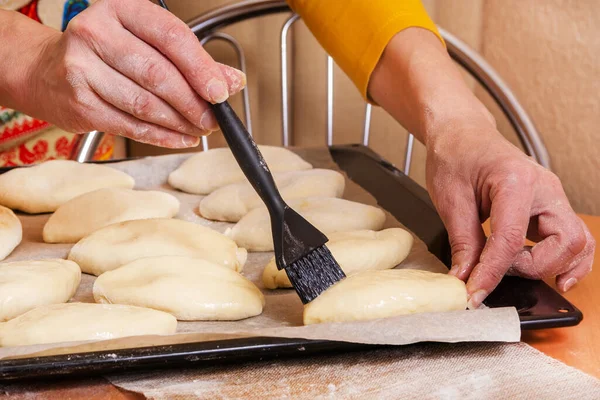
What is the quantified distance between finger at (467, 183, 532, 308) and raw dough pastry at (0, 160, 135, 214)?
2.14ft

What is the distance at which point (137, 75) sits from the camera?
0.73 m

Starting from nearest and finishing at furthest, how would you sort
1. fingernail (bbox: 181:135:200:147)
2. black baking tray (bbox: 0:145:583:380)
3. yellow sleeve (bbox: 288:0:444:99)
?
black baking tray (bbox: 0:145:583:380) < fingernail (bbox: 181:135:200:147) < yellow sleeve (bbox: 288:0:444:99)

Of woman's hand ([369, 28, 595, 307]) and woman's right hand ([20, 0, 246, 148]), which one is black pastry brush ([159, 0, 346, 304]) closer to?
woman's right hand ([20, 0, 246, 148])

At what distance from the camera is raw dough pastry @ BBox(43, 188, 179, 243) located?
38.0 inches

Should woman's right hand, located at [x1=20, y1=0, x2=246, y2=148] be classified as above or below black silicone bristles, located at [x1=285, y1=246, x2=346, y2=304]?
above

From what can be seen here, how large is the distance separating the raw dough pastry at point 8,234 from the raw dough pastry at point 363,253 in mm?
352

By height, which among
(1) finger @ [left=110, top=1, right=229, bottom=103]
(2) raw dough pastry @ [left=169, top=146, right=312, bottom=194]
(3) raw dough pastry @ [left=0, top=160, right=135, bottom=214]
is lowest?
(3) raw dough pastry @ [left=0, top=160, right=135, bottom=214]

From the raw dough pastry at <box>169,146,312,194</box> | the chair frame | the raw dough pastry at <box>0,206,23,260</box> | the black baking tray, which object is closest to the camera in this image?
the black baking tray

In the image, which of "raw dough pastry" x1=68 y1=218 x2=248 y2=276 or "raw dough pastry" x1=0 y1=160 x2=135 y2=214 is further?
"raw dough pastry" x1=0 y1=160 x2=135 y2=214

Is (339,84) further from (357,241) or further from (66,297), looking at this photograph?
(66,297)

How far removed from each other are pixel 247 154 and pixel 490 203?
0.29 m

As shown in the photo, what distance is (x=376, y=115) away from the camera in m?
1.86

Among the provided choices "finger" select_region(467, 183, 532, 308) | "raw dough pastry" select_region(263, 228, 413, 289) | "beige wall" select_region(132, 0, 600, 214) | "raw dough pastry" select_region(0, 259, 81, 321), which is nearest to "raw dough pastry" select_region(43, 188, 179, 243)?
"raw dough pastry" select_region(0, 259, 81, 321)

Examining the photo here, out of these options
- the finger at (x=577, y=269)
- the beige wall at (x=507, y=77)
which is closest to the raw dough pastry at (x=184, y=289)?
the finger at (x=577, y=269)
